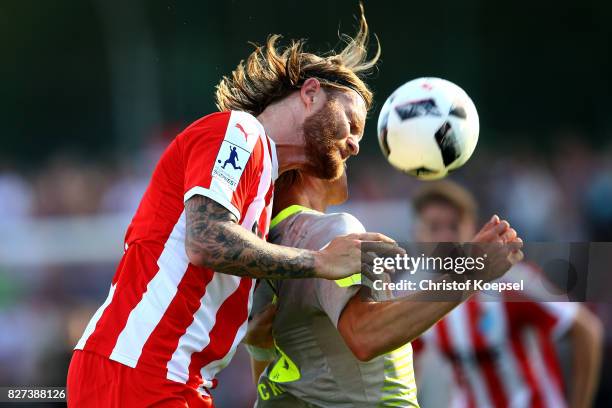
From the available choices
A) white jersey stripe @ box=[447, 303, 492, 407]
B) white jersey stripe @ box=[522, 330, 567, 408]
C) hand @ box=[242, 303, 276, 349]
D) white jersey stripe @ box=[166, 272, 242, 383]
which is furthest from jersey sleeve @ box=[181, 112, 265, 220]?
white jersey stripe @ box=[522, 330, 567, 408]

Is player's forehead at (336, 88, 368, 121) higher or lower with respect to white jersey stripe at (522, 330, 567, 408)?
higher

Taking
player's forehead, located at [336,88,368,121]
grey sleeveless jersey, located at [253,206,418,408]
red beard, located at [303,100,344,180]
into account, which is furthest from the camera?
player's forehead, located at [336,88,368,121]

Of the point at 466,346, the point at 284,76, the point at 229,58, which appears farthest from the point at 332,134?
the point at 229,58

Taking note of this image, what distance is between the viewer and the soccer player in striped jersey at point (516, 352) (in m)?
5.61

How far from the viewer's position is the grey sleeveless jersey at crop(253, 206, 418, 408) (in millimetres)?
3668

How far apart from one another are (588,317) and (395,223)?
3.13 m

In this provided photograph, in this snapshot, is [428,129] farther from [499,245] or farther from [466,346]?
[466,346]

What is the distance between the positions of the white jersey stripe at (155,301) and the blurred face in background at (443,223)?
264 centimetres

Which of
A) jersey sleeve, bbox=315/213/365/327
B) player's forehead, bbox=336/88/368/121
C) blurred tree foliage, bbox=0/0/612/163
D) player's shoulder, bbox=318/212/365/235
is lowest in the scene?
jersey sleeve, bbox=315/213/365/327

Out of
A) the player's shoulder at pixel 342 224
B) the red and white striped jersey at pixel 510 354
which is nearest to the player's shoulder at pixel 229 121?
the player's shoulder at pixel 342 224

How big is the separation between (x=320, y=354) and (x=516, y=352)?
2226 mm

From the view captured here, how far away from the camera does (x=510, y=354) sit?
18.5ft

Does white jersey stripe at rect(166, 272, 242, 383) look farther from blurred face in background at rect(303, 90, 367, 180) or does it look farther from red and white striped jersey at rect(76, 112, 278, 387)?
blurred face in background at rect(303, 90, 367, 180)

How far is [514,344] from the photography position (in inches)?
222
